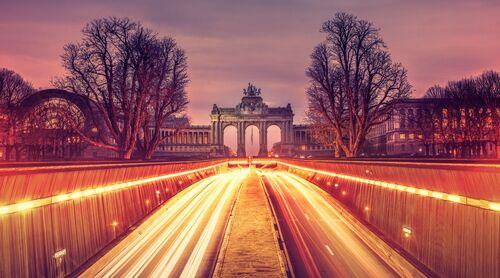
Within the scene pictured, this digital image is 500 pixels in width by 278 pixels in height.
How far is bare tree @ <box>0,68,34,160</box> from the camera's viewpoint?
64062 millimetres

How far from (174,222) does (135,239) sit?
494cm

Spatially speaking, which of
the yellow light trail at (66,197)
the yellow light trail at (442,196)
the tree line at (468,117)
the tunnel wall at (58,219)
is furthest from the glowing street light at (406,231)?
the tree line at (468,117)

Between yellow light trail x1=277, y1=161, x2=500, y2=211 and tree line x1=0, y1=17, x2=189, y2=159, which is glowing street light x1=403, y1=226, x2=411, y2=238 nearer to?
yellow light trail x1=277, y1=161, x2=500, y2=211

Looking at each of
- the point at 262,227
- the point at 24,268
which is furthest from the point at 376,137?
the point at 24,268

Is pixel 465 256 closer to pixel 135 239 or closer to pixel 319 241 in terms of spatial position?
pixel 319 241

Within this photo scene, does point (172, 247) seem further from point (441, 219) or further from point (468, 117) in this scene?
point (468, 117)

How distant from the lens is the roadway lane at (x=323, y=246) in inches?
591

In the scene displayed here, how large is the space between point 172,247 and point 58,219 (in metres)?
6.41

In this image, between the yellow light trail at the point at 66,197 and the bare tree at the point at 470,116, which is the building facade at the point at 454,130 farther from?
the yellow light trail at the point at 66,197

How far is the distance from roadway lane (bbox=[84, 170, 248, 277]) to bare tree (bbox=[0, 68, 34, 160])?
4370 cm

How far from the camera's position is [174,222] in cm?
2398

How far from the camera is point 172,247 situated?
18203mm

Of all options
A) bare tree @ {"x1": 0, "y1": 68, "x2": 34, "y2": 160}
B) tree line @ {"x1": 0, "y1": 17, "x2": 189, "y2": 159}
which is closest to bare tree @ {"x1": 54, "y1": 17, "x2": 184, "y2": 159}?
tree line @ {"x1": 0, "y1": 17, "x2": 189, "y2": 159}

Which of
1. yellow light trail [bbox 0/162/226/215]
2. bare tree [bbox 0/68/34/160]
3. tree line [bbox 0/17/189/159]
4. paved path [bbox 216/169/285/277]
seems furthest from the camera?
bare tree [bbox 0/68/34/160]
